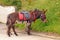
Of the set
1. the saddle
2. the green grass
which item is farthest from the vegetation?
the saddle

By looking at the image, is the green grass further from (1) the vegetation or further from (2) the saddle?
(2) the saddle

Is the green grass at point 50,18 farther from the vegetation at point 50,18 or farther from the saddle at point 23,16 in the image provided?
the saddle at point 23,16

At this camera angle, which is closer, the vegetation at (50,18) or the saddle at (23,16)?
the saddle at (23,16)

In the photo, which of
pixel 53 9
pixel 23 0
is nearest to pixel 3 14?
pixel 23 0

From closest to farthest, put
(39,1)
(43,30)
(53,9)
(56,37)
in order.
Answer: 1. (56,37)
2. (43,30)
3. (53,9)
4. (39,1)

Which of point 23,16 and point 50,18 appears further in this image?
point 50,18

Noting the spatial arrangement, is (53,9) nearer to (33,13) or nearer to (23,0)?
(33,13)

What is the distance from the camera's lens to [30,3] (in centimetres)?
1330

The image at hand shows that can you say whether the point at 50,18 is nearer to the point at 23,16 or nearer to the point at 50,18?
the point at 50,18

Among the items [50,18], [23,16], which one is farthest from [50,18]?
[23,16]

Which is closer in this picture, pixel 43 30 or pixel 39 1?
pixel 43 30

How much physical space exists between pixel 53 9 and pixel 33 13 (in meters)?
1.62

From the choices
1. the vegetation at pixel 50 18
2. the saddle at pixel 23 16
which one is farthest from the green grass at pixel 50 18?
the saddle at pixel 23 16

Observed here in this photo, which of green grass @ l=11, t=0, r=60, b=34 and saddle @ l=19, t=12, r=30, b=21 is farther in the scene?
green grass @ l=11, t=0, r=60, b=34
